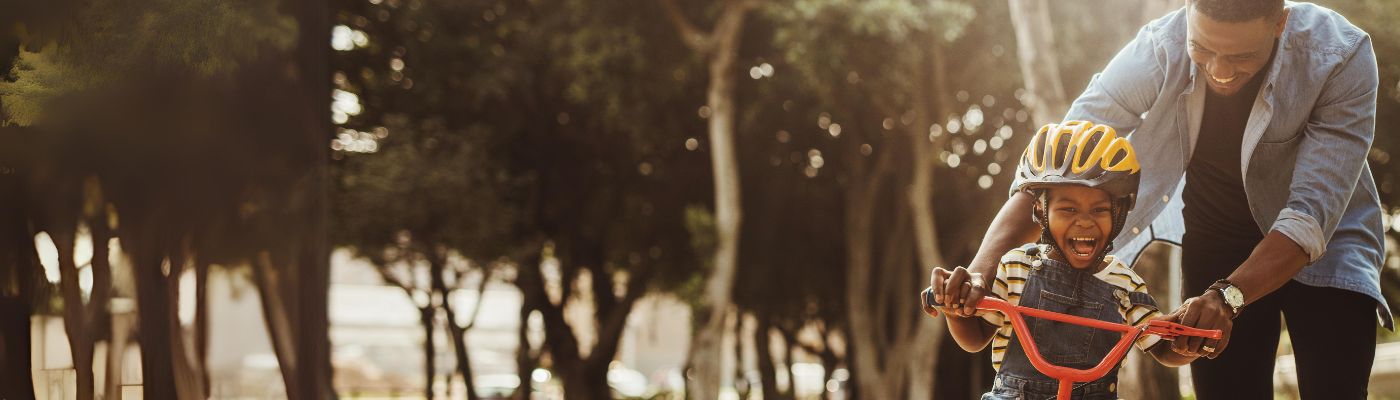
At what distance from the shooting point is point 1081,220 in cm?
263

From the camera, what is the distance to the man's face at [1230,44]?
103 inches

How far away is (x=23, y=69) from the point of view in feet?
11.8

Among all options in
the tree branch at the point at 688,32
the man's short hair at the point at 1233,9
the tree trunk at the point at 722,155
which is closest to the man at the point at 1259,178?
the man's short hair at the point at 1233,9

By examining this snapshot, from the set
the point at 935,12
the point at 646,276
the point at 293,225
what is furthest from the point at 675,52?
the point at 293,225

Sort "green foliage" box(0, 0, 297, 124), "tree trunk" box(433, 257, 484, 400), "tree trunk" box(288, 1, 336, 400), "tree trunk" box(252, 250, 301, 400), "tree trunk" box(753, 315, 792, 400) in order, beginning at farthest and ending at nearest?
"tree trunk" box(753, 315, 792, 400)
"tree trunk" box(433, 257, 484, 400)
"tree trunk" box(288, 1, 336, 400)
"tree trunk" box(252, 250, 301, 400)
"green foliage" box(0, 0, 297, 124)

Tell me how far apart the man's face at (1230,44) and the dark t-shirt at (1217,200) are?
16cm

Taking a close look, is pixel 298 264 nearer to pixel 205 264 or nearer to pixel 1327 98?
pixel 205 264

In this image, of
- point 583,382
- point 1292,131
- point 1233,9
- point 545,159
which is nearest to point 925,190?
point 545,159

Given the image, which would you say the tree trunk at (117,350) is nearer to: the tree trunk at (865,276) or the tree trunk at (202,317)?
the tree trunk at (202,317)

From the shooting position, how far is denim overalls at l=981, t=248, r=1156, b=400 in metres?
2.61

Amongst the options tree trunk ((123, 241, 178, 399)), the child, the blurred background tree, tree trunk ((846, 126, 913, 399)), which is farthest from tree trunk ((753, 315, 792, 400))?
the child

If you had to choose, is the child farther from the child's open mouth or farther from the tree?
the tree

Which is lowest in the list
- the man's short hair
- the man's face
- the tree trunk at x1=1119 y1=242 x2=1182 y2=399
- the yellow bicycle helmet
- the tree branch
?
the tree trunk at x1=1119 y1=242 x2=1182 y2=399

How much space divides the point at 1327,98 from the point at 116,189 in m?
3.22
